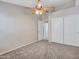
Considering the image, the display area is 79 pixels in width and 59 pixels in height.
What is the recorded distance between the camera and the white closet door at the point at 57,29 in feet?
22.0

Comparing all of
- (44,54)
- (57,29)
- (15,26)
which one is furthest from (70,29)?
(15,26)

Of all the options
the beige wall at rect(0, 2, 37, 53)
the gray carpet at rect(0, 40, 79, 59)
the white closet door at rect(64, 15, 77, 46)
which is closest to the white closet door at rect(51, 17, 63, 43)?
the white closet door at rect(64, 15, 77, 46)

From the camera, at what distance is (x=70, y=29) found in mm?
6082

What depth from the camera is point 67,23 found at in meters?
6.26

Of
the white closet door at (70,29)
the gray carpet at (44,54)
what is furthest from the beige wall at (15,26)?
A: the white closet door at (70,29)

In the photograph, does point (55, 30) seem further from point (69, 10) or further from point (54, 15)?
point (69, 10)

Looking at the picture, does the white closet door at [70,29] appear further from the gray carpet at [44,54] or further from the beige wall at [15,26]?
the beige wall at [15,26]

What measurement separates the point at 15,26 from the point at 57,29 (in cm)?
334

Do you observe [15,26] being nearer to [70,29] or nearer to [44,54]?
[44,54]

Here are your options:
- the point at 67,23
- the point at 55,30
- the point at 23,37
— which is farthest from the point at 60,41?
the point at 23,37

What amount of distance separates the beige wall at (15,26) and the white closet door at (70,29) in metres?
2.65

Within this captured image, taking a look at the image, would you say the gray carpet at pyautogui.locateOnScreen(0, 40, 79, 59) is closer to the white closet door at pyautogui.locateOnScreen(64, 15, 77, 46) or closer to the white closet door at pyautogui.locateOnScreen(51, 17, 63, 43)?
the white closet door at pyautogui.locateOnScreen(64, 15, 77, 46)

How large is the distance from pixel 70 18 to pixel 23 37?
3.56m

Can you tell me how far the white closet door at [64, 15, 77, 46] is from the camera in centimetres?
589
